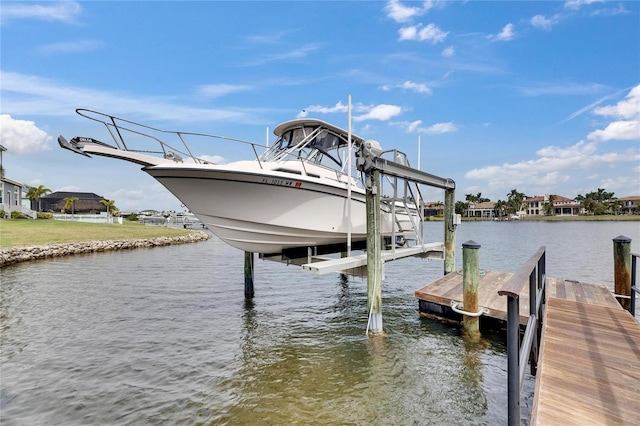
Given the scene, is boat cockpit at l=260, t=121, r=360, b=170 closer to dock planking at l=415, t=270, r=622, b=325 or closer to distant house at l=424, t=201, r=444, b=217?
dock planking at l=415, t=270, r=622, b=325

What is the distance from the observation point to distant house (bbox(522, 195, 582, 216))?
354 ft

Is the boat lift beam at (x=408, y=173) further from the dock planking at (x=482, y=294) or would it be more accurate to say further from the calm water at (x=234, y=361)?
the calm water at (x=234, y=361)

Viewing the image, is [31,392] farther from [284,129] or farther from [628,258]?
[628,258]

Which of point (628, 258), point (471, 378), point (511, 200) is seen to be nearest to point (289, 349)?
point (471, 378)

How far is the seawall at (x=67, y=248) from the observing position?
16.5 m

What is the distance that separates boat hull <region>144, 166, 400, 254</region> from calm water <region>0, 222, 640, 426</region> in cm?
220

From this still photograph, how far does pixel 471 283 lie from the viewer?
6762mm

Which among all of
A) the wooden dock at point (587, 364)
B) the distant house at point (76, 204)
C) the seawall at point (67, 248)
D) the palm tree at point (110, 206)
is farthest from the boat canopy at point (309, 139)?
the distant house at point (76, 204)

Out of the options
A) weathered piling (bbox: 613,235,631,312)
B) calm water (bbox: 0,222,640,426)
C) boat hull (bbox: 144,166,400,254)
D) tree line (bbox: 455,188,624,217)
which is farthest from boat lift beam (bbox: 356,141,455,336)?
tree line (bbox: 455,188,624,217)

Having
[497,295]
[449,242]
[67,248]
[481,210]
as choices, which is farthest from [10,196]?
[481,210]

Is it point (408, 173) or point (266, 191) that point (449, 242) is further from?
point (266, 191)

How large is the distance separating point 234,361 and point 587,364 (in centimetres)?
525

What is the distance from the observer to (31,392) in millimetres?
5043

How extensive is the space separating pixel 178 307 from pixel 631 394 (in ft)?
31.8
